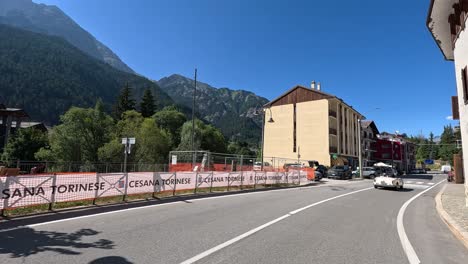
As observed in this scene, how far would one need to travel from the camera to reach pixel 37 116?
109125mm

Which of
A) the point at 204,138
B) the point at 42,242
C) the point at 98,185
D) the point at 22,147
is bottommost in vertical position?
the point at 42,242

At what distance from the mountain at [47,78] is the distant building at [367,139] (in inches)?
3007

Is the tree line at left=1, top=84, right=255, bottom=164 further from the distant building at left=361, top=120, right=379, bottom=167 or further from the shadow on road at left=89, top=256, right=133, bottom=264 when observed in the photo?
the shadow on road at left=89, top=256, right=133, bottom=264

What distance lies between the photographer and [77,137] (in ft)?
153

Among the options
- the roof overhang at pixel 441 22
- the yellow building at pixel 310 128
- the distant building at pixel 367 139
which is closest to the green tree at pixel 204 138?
the yellow building at pixel 310 128

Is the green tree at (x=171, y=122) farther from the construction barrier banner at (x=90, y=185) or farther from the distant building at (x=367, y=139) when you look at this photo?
the construction barrier banner at (x=90, y=185)

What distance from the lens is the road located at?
4805 millimetres

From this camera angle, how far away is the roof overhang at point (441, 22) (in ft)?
37.1

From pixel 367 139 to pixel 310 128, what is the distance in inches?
1173

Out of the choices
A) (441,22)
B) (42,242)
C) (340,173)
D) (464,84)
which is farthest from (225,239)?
(340,173)

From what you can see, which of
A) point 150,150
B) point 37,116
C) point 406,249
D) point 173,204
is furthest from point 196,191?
point 37,116

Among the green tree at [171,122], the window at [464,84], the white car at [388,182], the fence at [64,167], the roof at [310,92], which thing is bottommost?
the white car at [388,182]

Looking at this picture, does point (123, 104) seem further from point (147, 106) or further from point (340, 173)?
point (340, 173)

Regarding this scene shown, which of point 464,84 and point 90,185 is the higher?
point 464,84
